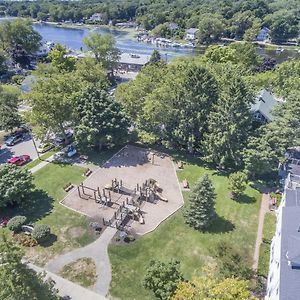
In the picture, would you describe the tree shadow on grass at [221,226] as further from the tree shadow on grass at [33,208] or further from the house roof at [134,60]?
the house roof at [134,60]

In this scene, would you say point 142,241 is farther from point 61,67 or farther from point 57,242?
point 61,67

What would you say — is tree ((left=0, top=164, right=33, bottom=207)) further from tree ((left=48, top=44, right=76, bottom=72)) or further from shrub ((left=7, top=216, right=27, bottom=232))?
tree ((left=48, top=44, right=76, bottom=72))

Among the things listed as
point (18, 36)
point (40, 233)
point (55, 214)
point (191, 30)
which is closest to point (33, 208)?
point (55, 214)

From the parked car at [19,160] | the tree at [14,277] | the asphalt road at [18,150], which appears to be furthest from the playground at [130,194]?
the tree at [14,277]

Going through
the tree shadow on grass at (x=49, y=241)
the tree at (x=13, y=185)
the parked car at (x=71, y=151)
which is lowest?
the tree shadow on grass at (x=49, y=241)

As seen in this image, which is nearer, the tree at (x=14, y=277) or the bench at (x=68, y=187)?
the tree at (x=14, y=277)

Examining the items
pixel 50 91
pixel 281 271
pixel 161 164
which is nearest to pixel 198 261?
pixel 281 271
